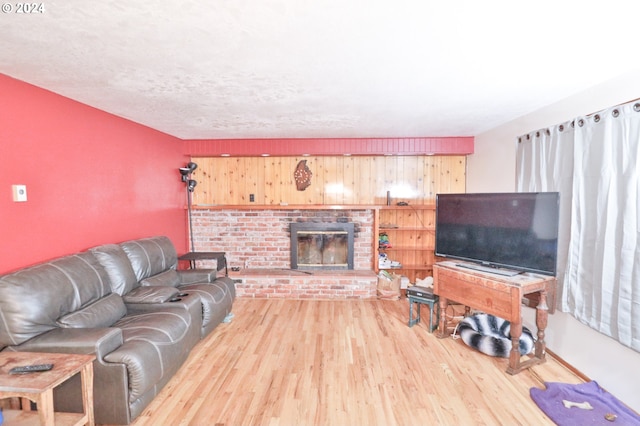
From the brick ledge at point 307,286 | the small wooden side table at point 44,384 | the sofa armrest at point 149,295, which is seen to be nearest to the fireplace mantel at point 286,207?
the brick ledge at point 307,286

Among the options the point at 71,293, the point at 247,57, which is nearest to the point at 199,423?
the point at 71,293

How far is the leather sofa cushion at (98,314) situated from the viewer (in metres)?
2.04

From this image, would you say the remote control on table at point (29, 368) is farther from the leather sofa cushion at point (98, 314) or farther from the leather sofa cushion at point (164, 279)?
the leather sofa cushion at point (164, 279)

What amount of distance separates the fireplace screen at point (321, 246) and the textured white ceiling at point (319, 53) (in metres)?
2.14

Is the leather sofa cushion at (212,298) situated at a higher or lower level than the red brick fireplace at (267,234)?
lower

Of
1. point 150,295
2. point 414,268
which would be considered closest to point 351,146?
point 414,268

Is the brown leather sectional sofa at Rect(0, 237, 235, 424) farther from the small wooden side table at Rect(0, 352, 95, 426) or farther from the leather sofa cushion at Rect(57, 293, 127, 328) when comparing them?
the small wooden side table at Rect(0, 352, 95, 426)

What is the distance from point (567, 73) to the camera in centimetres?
210

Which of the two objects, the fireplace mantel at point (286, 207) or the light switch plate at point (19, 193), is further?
the fireplace mantel at point (286, 207)

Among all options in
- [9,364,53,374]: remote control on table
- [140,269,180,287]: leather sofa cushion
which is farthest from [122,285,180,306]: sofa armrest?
[9,364,53,374]: remote control on table

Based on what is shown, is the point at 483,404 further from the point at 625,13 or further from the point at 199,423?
the point at 625,13

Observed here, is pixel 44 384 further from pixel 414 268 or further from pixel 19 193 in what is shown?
pixel 414 268

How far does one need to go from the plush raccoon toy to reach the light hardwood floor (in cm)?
9

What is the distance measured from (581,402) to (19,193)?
4364 mm
